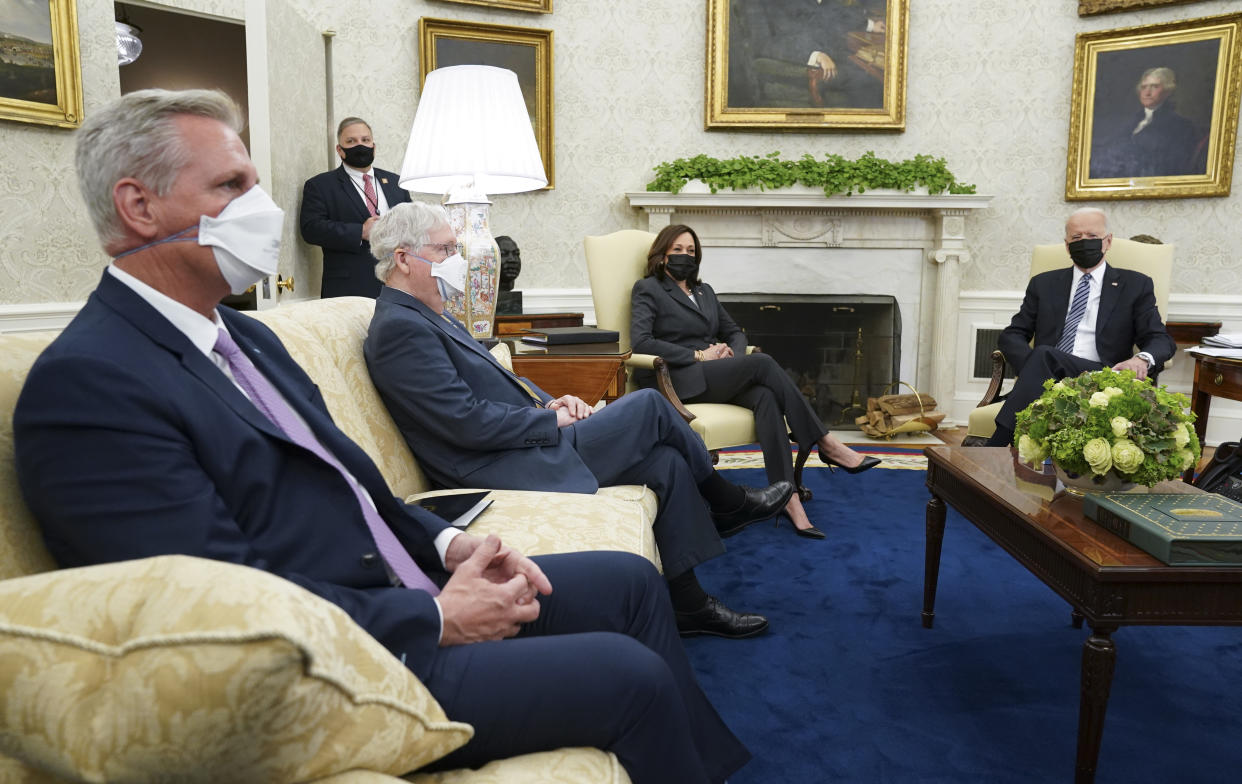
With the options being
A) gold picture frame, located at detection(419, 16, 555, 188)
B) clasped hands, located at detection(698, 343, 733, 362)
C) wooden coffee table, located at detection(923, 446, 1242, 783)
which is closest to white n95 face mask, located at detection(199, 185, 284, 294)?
wooden coffee table, located at detection(923, 446, 1242, 783)

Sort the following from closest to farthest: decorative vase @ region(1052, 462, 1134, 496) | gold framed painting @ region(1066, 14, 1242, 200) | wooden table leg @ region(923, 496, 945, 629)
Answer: decorative vase @ region(1052, 462, 1134, 496)
wooden table leg @ region(923, 496, 945, 629)
gold framed painting @ region(1066, 14, 1242, 200)

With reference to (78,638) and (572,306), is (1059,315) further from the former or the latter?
(78,638)

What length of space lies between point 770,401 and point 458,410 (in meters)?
1.83

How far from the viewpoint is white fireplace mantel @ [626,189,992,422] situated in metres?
5.58

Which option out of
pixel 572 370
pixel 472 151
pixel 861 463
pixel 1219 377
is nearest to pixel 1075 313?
pixel 1219 377

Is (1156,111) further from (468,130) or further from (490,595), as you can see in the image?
(490,595)

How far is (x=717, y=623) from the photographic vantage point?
8.25 feet

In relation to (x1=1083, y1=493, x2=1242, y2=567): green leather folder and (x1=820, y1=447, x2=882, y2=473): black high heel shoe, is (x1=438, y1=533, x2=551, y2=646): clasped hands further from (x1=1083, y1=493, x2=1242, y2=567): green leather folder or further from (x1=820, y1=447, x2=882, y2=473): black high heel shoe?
(x1=820, y1=447, x2=882, y2=473): black high heel shoe

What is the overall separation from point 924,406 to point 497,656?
4972 mm

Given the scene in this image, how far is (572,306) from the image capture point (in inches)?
229

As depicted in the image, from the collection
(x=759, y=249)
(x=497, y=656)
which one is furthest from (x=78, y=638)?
(x=759, y=249)

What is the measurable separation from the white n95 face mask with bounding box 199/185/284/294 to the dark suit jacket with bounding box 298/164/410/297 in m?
3.12

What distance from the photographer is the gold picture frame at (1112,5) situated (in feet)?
17.3

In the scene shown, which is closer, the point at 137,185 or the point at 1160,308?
the point at 137,185
